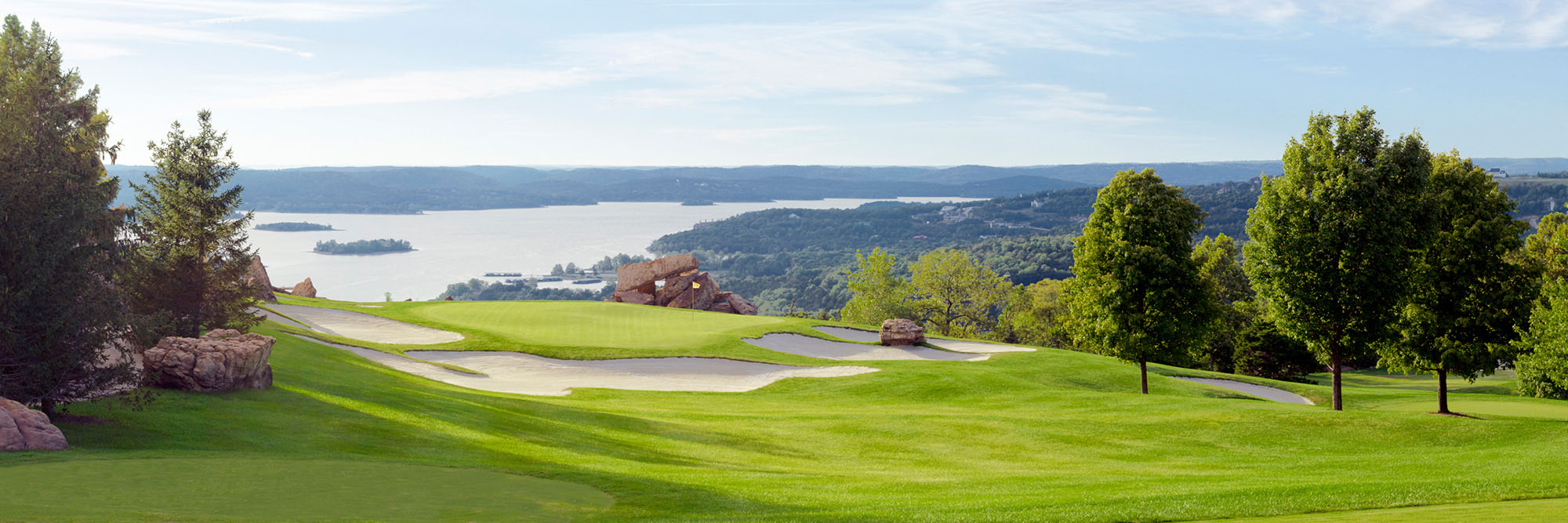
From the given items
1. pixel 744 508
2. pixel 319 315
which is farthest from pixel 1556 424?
pixel 319 315

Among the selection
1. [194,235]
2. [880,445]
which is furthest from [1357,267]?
[194,235]

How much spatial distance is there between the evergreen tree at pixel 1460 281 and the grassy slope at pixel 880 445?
308 cm

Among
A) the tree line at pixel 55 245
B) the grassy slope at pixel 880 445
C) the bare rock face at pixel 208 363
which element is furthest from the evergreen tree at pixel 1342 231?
the tree line at pixel 55 245

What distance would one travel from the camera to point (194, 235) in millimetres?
28375

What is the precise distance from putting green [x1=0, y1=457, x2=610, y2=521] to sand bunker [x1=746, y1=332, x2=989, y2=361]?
26534mm

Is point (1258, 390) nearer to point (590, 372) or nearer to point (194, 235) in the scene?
point (590, 372)

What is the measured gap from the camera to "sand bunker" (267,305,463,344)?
41000mm

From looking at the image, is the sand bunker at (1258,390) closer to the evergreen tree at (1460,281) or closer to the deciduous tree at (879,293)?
the evergreen tree at (1460,281)

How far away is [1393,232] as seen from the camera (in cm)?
2433

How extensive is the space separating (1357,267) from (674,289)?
46.8m

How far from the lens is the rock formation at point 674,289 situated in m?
64.4

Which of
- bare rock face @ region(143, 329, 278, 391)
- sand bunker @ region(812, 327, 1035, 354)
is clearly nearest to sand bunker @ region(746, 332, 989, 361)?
sand bunker @ region(812, 327, 1035, 354)

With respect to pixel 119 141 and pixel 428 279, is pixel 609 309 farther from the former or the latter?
pixel 428 279

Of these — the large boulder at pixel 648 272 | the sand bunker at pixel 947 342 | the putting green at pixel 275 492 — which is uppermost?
the putting green at pixel 275 492
